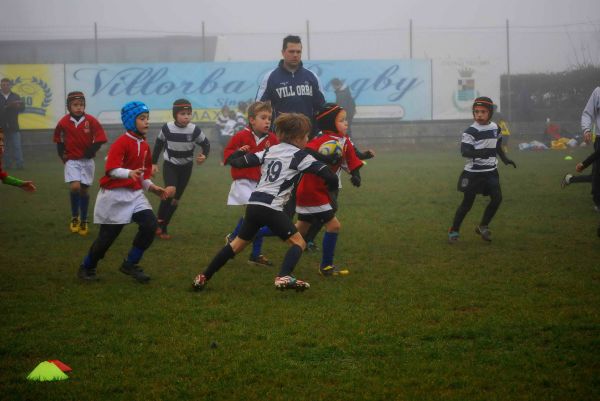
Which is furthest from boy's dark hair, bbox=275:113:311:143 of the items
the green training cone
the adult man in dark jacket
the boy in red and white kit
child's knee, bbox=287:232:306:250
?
the adult man in dark jacket

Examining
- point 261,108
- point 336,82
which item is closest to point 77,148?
point 261,108

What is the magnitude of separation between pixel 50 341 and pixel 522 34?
29599 mm

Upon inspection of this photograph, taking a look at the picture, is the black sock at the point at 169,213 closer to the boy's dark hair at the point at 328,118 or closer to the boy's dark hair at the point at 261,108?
the boy's dark hair at the point at 261,108

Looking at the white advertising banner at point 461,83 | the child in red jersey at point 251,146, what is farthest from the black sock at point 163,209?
the white advertising banner at point 461,83

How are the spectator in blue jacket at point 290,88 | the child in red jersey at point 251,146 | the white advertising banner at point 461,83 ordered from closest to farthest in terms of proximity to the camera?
the child in red jersey at point 251,146, the spectator in blue jacket at point 290,88, the white advertising banner at point 461,83

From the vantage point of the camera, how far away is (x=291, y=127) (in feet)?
23.7

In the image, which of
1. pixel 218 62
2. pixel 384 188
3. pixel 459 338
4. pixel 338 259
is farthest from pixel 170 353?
pixel 218 62

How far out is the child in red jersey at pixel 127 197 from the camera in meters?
7.72

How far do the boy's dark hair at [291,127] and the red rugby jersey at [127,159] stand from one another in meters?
1.48

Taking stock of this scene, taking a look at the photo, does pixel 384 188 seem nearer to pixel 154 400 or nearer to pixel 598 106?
pixel 598 106

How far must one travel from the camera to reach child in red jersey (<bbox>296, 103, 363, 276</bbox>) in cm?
801

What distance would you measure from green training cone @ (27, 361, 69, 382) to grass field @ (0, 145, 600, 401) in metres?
0.06

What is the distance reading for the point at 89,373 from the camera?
5.08m

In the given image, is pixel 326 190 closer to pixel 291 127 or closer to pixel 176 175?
pixel 291 127
